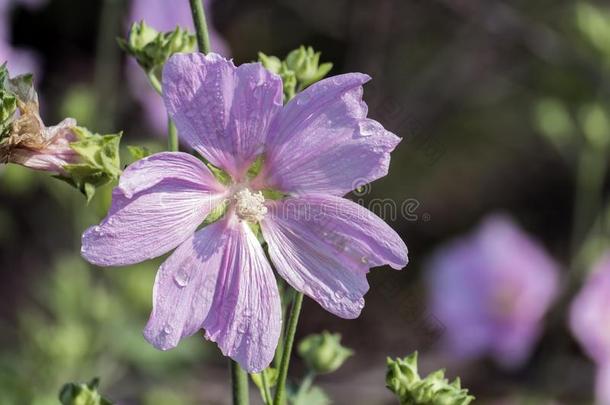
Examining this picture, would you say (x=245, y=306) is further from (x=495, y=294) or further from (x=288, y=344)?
(x=495, y=294)

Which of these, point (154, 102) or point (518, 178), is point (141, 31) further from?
point (518, 178)

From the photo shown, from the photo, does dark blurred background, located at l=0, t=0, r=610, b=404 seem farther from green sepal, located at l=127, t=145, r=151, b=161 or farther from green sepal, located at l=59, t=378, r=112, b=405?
green sepal, located at l=127, t=145, r=151, b=161

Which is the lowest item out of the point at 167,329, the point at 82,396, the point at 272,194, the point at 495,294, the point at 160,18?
the point at 82,396

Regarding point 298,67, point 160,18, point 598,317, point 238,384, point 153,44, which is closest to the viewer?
point 238,384

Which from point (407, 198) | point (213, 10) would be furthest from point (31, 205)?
point (407, 198)

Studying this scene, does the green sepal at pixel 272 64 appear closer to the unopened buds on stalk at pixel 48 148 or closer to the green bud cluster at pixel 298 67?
the green bud cluster at pixel 298 67

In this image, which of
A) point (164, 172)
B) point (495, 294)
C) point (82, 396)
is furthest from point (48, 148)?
point (495, 294)

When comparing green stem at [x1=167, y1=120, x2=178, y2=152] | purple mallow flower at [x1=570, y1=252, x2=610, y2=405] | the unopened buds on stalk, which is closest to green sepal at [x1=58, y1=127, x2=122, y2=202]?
the unopened buds on stalk
